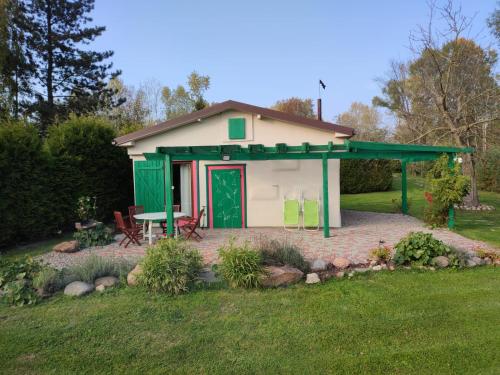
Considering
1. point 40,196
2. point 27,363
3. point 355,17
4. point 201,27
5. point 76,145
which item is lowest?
point 27,363

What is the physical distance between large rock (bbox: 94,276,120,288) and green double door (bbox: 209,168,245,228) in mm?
5547

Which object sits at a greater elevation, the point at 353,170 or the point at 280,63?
the point at 280,63

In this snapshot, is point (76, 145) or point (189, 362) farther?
point (76, 145)

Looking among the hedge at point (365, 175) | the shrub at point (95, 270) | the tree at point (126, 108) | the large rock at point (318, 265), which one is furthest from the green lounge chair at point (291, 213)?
the tree at point (126, 108)

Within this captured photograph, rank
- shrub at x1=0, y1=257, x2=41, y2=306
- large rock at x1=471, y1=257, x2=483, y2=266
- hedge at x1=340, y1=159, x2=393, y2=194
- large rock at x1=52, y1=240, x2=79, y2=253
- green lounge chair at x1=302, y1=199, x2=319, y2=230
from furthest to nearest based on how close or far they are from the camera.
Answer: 1. hedge at x1=340, y1=159, x2=393, y2=194
2. green lounge chair at x1=302, y1=199, x2=319, y2=230
3. large rock at x1=52, y1=240, x2=79, y2=253
4. large rock at x1=471, y1=257, x2=483, y2=266
5. shrub at x1=0, y1=257, x2=41, y2=306

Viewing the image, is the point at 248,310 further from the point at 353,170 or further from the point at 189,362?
the point at 353,170

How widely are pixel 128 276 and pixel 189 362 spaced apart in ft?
7.98

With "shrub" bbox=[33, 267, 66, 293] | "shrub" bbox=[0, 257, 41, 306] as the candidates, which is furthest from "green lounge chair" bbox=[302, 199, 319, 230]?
"shrub" bbox=[0, 257, 41, 306]

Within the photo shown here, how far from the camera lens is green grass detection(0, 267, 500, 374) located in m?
3.14

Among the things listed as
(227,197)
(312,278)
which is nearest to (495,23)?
(227,197)

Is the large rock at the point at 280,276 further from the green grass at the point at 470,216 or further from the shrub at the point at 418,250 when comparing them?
the green grass at the point at 470,216

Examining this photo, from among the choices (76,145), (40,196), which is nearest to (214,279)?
(40,196)

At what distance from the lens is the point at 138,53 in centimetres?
1606

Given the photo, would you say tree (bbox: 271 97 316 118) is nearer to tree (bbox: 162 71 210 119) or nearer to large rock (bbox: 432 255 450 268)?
tree (bbox: 162 71 210 119)
